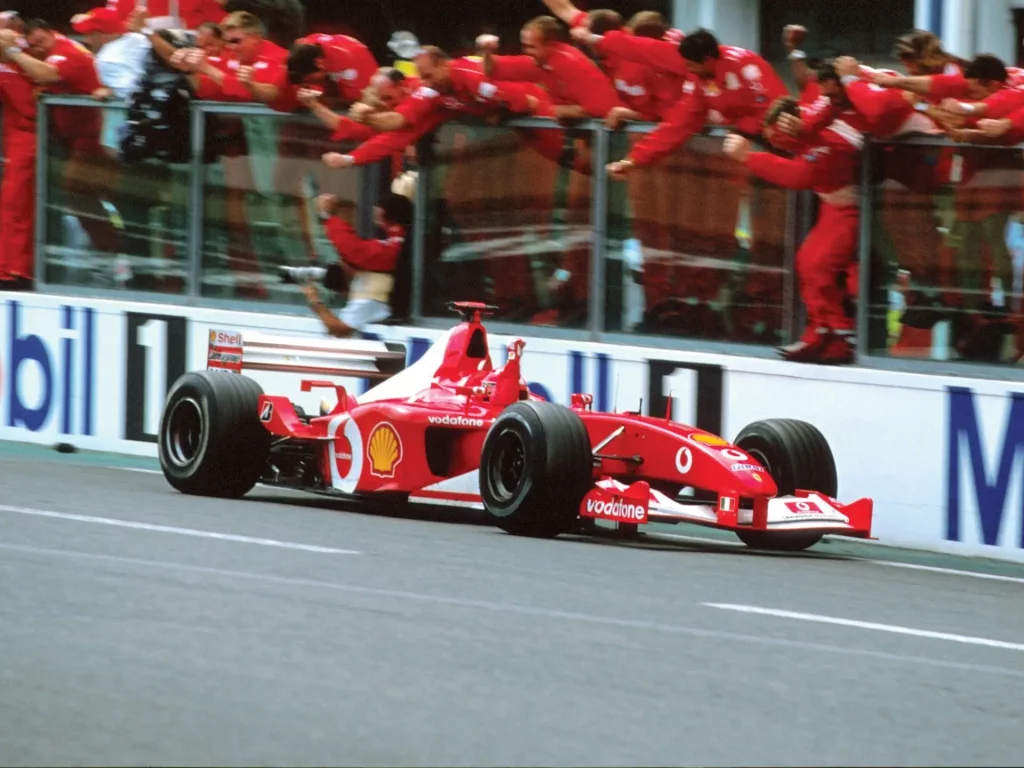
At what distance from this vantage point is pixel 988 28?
17219mm

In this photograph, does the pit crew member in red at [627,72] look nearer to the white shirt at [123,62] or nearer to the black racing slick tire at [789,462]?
the black racing slick tire at [789,462]

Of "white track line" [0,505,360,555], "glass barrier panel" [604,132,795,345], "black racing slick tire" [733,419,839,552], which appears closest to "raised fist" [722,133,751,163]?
"glass barrier panel" [604,132,795,345]

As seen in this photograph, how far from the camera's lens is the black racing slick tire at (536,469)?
1123 centimetres

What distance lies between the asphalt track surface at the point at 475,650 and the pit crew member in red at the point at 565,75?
3.32 metres

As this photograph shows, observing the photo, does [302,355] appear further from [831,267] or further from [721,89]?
[831,267]

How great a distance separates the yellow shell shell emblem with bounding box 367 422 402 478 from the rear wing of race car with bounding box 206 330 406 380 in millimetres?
1400

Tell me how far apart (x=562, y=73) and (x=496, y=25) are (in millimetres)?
7021

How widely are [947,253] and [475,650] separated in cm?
552

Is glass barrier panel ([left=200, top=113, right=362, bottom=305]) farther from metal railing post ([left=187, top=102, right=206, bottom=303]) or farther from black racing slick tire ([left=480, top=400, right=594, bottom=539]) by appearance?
black racing slick tire ([left=480, top=400, right=594, bottom=539])

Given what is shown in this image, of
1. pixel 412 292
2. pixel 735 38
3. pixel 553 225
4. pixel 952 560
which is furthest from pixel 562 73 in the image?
pixel 735 38

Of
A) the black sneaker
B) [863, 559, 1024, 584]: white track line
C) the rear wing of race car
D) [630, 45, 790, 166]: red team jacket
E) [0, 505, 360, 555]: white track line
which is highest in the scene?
[630, 45, 790, 166]: red team jacket

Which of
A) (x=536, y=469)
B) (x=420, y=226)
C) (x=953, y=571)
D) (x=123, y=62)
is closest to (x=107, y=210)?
(x=123, y=62)

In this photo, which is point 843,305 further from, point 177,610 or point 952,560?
point 177,610

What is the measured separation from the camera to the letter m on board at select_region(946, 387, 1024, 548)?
12.0m
